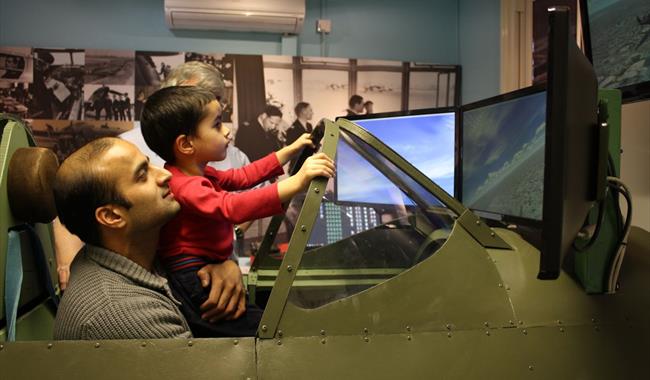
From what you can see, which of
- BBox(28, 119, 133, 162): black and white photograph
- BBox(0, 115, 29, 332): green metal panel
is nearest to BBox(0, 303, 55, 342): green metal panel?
BBox(0, 115, 29, 332): green metal panel

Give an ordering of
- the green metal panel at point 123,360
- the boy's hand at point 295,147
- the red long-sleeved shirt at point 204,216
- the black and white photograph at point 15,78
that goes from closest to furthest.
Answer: the green metal panel at point 123,360 < the red long-sleeved shirt at point 204,216 < the boy's hand at point 295,147 < the black and white photograph at point 15,78

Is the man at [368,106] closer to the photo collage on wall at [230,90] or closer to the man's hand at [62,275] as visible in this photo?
the photo collage on wall at [230,90]

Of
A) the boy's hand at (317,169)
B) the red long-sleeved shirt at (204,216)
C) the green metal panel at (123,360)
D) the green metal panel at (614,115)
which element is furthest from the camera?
the green metal panel at (614,115)

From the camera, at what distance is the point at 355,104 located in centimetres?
363

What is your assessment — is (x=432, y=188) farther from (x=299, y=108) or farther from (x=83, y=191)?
(x=299, y=108)

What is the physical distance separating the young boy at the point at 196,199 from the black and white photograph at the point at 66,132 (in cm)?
211

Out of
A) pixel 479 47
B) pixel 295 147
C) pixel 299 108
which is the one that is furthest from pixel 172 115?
pixel 479 47

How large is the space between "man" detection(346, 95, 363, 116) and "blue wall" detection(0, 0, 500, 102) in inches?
14.8

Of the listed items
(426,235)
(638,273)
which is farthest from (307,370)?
(638,273)

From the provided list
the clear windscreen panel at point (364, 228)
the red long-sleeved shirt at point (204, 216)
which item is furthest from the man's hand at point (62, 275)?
the clear windscreen panel at point (364, 228)

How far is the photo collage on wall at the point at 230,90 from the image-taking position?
3.22 m

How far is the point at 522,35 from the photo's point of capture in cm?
296

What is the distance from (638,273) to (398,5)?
9.85 feet

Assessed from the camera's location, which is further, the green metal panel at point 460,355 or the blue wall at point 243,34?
the blue wall at point 243,34
